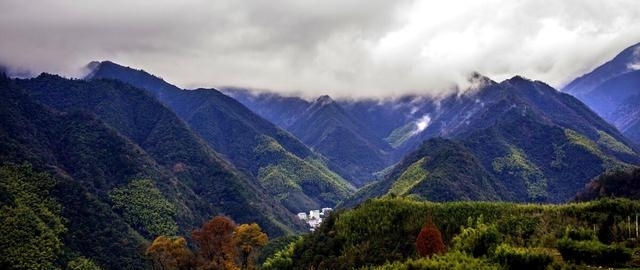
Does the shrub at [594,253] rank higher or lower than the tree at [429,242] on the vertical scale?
higher

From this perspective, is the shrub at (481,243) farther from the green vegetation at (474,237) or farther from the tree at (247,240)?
the tree at (247,240)

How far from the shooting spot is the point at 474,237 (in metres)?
46.7

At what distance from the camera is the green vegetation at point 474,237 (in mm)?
38281

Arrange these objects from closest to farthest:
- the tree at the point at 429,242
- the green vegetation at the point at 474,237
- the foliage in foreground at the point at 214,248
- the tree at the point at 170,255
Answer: the green vegetation at the point at 474,237 → the tree at the point at 429,242 → the tree at the point at 170,255 → the foliage in foreground at the point at 214,248

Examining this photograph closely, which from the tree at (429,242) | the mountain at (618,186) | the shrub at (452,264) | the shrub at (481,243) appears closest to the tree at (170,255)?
the tree at (429,242)

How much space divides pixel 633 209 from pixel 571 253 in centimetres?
2338

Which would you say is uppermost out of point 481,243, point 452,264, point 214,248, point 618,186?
point 481,243

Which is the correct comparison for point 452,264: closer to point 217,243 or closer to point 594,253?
point 594,253

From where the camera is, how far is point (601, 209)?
6378cm

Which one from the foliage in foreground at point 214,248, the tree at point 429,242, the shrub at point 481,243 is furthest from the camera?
the foliage in foreground at point 214,248

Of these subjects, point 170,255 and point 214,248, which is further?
point 214,248

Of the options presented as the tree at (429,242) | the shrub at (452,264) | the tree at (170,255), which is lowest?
the tree at (170,255)

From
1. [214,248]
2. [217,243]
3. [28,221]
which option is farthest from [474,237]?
[28,221]

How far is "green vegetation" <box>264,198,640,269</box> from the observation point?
3828 centimetres
